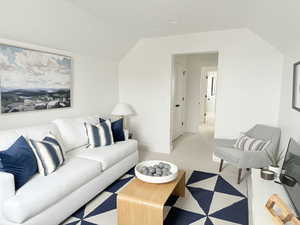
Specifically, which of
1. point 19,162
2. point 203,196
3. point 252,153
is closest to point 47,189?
point 19,162

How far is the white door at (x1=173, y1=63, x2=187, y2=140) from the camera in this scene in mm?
5254

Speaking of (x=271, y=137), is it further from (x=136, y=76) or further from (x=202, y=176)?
(x=136, y=76)

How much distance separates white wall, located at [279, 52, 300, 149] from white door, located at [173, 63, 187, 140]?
249cm

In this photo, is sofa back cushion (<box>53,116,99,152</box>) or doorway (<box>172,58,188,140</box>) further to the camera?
doorway (<box>172,58,188,140</box>)

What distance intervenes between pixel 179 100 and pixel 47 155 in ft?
13.1

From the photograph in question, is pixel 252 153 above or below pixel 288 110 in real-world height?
below

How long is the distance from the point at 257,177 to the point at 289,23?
164cm

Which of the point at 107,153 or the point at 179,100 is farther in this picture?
the point at 179,100

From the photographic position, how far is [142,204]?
1.81m

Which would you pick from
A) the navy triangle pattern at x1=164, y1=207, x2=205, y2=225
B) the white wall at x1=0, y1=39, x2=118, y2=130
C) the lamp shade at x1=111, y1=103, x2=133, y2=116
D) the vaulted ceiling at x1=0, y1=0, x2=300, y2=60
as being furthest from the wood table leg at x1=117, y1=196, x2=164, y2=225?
the lamp shade at x1=111, y1=103, x2=133, y2=116

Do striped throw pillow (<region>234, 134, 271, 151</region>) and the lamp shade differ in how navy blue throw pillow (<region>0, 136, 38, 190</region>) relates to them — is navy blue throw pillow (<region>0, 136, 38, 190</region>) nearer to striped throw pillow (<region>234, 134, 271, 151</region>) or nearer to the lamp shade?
the lamp shade

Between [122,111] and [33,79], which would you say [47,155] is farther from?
[122,111]

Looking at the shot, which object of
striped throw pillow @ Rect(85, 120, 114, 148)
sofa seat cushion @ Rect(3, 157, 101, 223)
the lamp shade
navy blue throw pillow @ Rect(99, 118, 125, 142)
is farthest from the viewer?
the lamp shade

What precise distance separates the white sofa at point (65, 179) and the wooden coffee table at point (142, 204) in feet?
1.82
